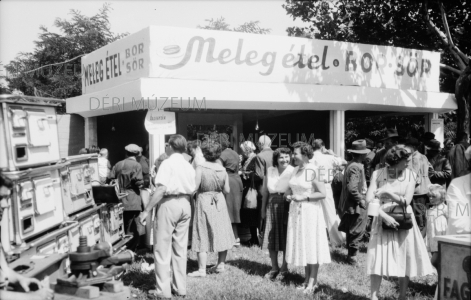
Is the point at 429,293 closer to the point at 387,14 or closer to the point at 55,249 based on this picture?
the point at 55,249

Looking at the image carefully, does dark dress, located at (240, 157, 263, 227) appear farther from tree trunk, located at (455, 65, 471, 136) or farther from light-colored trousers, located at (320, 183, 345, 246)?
tree trunk, located at (455, 65, 471, 136)

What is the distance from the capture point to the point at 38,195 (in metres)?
3.70

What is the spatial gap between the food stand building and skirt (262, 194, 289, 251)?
9.35 ft

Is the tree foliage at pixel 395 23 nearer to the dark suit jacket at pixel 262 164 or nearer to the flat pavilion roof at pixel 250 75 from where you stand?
the flat pavilion roof at pixel 250 75

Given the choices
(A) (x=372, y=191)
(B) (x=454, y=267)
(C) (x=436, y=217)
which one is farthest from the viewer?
(C) (x=436, y=217)

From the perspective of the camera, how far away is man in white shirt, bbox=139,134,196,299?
16.2 feet

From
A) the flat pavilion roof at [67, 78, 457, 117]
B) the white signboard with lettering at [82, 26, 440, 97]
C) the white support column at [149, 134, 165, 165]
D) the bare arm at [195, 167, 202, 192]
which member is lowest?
the bare arm at [195, 167, 202, 192]

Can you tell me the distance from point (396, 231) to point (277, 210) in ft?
5.46

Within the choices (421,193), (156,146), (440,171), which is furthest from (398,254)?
(156,146)

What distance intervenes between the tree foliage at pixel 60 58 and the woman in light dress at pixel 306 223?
18.9 meters

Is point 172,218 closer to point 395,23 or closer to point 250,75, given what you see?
point 250,75

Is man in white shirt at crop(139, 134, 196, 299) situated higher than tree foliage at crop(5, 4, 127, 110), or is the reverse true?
tree foliage at crop(5, 4, 127, 110)

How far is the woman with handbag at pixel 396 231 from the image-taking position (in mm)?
4461

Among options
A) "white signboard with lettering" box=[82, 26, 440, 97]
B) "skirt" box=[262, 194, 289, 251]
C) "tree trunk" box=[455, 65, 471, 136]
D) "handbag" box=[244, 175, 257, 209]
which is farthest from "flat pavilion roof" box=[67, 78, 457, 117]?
"skirt" box=[262, 194, 289, 251]
